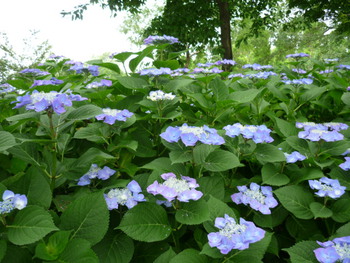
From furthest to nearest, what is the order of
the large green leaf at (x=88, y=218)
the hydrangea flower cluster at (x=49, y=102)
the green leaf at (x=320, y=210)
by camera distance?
the green leaf at (x=320, y=210) → the hydrangea flower cluster at (x=49, y=102) → the large green leaf at (x=88, y=218)

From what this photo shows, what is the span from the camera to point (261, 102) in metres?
2.43

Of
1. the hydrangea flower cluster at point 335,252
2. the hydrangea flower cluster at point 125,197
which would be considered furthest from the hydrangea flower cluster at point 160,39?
the hydrangea flower cluster at point 335,252

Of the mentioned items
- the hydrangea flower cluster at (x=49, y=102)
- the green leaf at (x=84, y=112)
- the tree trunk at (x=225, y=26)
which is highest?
the hydrangea flower cluster at (x=49, y=102)

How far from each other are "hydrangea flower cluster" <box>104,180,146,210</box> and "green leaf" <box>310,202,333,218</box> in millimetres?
759

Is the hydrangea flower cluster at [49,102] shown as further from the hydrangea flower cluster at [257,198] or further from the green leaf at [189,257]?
the hydrangea flower cluster at [257,198]

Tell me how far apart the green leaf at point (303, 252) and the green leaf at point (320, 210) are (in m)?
0.20

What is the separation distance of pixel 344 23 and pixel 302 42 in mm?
7936

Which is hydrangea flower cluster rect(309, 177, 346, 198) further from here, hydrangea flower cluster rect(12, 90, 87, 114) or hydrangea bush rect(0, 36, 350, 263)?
hydrangea flower cluster rect(12, 90, 87, 114)

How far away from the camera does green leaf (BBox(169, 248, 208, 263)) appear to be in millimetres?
1085

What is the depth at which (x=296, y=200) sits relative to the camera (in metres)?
1.44

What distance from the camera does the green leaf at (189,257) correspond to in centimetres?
108

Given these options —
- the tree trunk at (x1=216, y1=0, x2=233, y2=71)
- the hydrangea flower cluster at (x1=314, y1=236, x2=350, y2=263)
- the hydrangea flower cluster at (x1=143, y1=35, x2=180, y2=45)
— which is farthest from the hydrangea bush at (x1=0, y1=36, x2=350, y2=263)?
the tree trunk at (x1=216, y1=0, x2=233, y2=71)

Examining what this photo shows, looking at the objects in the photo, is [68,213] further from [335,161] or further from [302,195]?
[335,161]

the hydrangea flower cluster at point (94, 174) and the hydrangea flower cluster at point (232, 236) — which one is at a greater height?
the hydrangea flower cluster at point (94, 174)
